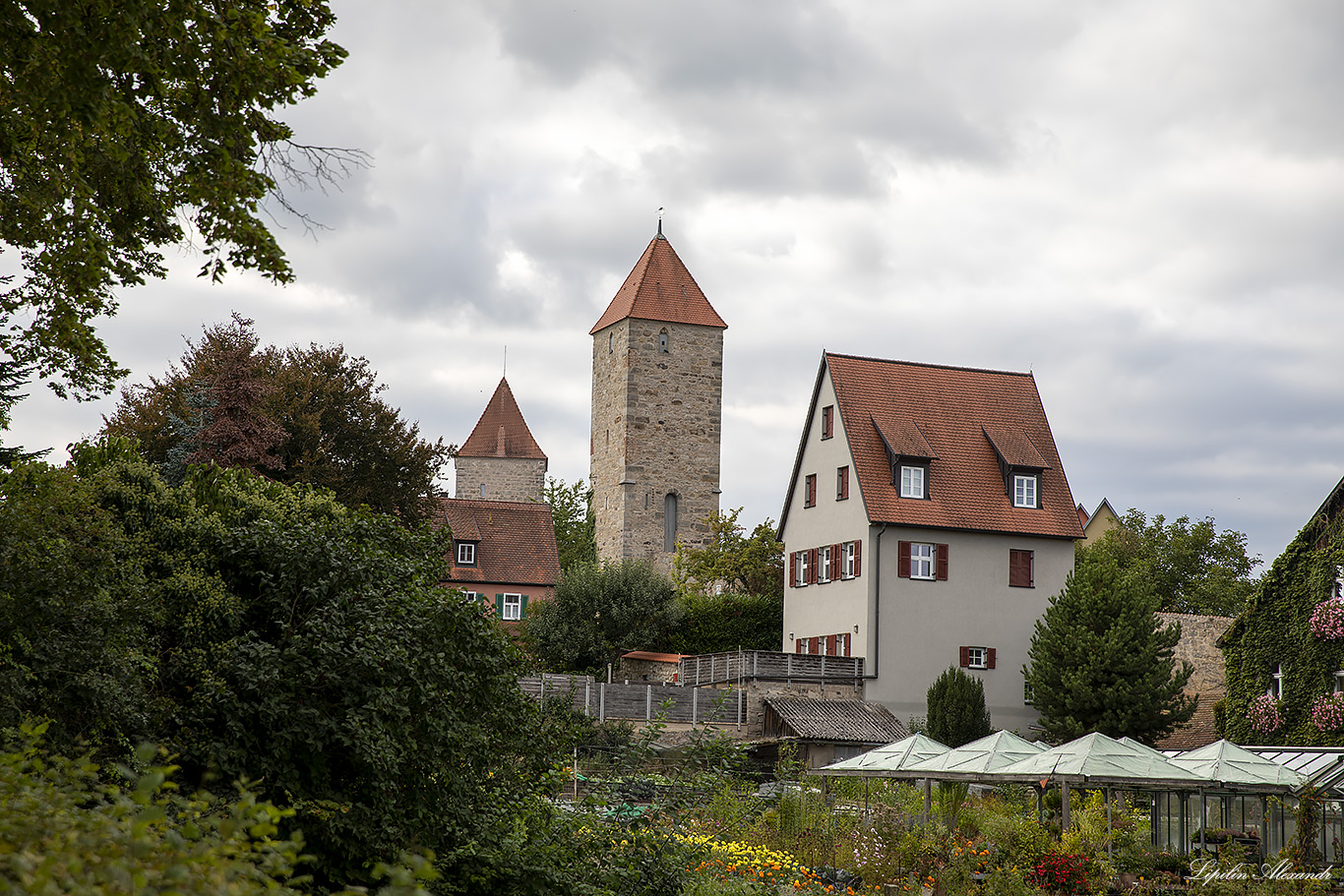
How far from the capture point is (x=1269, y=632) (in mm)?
32969

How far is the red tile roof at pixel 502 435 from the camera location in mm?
95375

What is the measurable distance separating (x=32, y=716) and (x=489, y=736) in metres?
4.25

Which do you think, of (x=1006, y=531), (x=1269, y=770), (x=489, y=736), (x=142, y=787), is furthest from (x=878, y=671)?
(x=142, y=787)

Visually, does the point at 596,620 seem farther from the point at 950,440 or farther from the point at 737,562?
the point at 950,440

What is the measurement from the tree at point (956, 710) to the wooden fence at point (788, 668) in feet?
8.47

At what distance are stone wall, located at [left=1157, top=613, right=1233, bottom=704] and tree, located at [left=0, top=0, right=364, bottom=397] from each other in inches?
1556

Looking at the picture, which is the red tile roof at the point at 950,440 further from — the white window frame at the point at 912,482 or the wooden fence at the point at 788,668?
the wooden fence at the point at 788,668

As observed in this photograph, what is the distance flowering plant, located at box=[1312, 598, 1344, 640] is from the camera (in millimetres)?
30531

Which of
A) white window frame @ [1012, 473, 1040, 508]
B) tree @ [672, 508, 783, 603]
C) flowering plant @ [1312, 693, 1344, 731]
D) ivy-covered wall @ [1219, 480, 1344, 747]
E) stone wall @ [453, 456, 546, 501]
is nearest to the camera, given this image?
flowering plant @ [1312, 693, 1344, 731]

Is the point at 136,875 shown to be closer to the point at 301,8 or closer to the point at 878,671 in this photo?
the point at 301,8

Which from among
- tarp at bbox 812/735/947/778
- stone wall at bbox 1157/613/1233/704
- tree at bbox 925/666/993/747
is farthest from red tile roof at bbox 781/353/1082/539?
tarp at bbox 812/735/947/778
